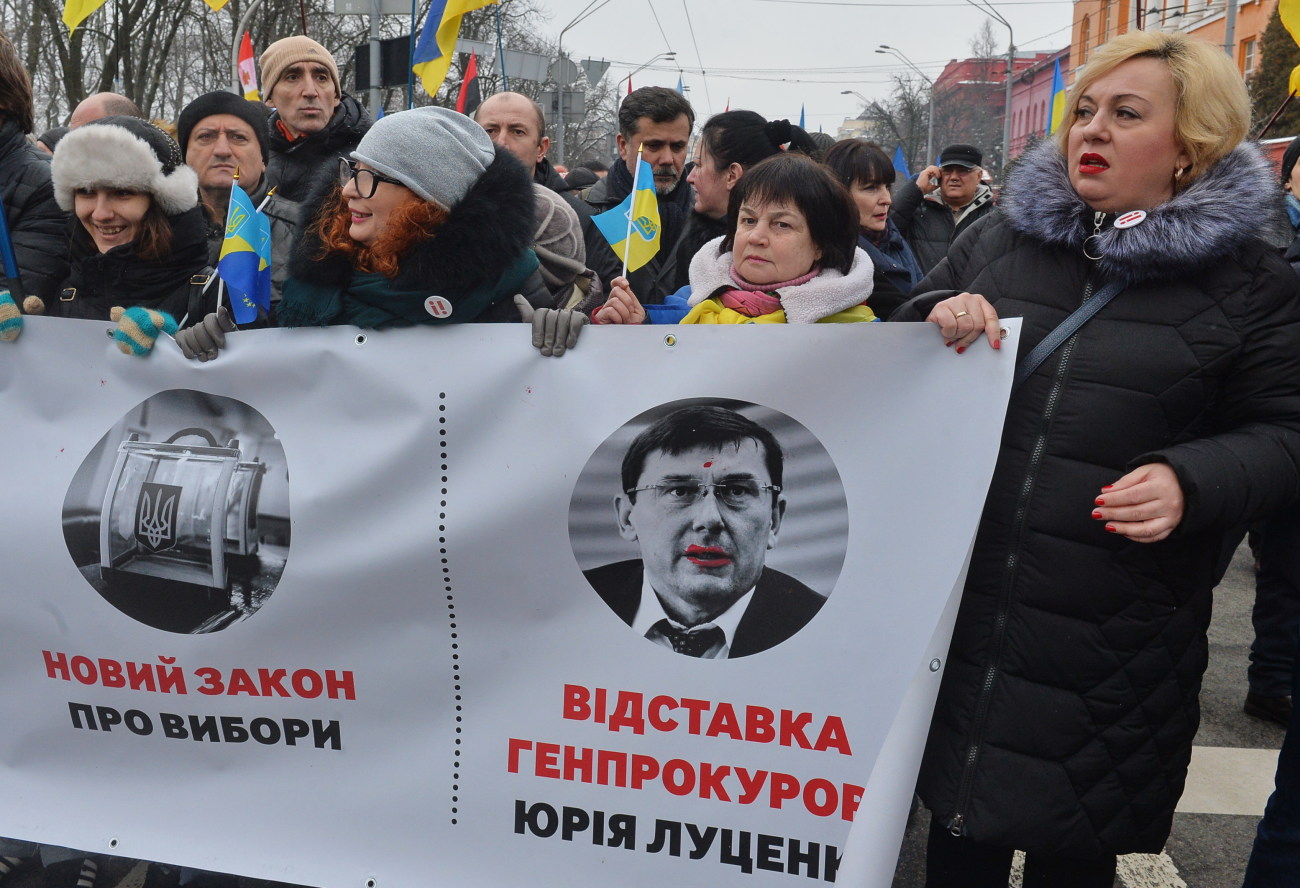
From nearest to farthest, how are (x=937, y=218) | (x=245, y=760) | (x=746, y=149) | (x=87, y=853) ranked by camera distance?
(x=245, y=760) → (x=87, y=853) → (x=746, y=149) → (x=937, y=218)

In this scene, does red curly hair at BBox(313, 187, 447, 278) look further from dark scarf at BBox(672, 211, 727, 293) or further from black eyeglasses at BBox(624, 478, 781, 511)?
dark scarf at BBox(672, 211, 727, 293)

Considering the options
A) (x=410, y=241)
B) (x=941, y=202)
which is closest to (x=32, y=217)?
(x=410, y=241)

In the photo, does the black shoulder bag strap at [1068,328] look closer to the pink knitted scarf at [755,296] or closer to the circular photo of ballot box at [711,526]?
the circular photo of ballot box at [711,526]

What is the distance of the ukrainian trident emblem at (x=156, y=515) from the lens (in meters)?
2.76

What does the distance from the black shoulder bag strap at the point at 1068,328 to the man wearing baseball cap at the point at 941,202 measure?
384cm

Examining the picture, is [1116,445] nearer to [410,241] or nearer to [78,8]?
[410,241]

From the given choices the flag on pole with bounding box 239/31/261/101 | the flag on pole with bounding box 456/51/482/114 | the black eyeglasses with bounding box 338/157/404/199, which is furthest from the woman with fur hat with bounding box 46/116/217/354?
the flag on pole with bounding box 239/31/261/101

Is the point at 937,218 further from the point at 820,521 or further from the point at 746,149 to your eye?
the point at 820,521

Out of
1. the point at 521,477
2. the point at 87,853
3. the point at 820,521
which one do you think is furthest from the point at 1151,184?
the point at 87,853

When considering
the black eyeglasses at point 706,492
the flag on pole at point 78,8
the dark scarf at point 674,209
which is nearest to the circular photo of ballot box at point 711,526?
the black eyeglasses at point 706,492

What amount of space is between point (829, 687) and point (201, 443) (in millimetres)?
1565

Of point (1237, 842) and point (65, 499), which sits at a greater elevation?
point (65, 499)

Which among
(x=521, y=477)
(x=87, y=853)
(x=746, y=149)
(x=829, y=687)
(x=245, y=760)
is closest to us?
(x=829, y=687)

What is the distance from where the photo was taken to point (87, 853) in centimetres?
294
